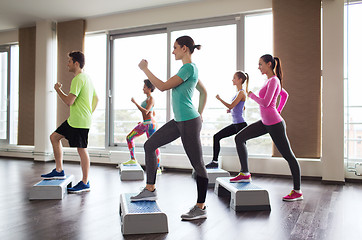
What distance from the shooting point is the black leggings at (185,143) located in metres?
2.25

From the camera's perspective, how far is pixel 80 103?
3.15 meters

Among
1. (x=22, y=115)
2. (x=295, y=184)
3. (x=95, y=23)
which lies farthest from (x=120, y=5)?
(x=295, y=184)

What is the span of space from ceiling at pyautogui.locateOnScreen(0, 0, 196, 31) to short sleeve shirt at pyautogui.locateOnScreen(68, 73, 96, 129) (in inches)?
96.8

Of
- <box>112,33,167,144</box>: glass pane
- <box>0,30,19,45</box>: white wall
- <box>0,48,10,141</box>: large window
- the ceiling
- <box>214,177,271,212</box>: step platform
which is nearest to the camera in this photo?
<box>214,177,271,212</box>: step platform

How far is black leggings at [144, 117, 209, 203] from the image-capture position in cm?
225

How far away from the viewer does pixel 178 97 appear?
7.42ft

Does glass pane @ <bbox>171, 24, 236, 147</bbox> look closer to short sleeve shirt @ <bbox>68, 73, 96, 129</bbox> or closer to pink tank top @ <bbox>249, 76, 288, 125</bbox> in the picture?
pink tank top @ <bbox>249, 76, 288, 125</bbox>

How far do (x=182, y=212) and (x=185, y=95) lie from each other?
103 centimetres

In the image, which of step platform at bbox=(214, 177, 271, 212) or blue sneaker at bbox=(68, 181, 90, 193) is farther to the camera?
blue sneaker at bbox=(68, 181, 90, 193)

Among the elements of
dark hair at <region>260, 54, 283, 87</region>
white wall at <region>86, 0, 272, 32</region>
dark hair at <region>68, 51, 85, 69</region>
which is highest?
white wall at <region>86, 0, 272, 32</region>

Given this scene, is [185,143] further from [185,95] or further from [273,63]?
[273,63]

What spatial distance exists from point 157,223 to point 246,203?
916mm

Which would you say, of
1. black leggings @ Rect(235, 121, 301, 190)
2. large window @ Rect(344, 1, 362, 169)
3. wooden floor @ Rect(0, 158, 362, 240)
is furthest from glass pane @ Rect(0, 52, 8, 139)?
large window @ Rect(344, 1, 362, 169)

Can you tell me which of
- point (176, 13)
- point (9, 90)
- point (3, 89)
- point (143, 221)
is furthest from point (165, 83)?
point (3, 89)
